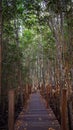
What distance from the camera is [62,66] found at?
51.8 ft

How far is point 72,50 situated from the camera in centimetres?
1850

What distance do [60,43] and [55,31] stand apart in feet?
2.49

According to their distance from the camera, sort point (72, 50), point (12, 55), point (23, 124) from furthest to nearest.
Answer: point (12, 55), point (72, 50), point (23, 124)

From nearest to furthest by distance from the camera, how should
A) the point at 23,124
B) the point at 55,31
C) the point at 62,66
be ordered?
the point at 23,124
the point at 62,66
the point at 55,31

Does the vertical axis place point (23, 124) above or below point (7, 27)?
below

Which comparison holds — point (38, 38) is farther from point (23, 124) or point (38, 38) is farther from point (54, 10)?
point (23, 124)

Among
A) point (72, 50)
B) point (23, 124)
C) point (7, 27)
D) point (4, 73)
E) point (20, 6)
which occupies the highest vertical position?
point (20, 6)

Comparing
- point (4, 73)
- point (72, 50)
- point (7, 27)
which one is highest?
point (7, 27)

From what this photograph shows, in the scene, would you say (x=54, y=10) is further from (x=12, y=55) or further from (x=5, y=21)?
(x=12, y=55)

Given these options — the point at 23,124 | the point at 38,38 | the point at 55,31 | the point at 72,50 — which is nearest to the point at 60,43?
the point at 55,31

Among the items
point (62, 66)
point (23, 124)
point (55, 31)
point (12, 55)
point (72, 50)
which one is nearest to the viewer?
point (23, 124)

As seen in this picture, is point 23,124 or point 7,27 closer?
point 23,124

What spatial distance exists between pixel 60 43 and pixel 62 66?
1.56 m

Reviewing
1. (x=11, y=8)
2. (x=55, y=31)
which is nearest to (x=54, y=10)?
(x=55, y=31)
